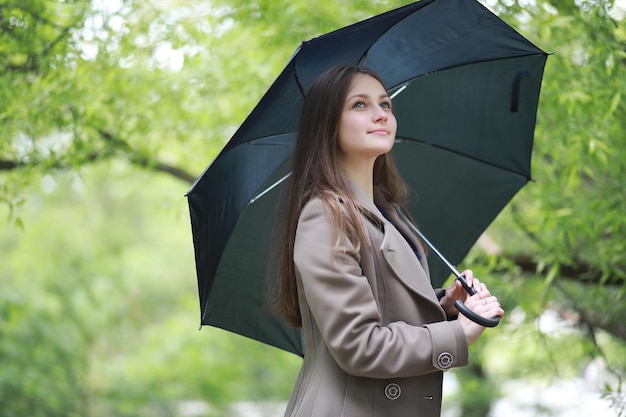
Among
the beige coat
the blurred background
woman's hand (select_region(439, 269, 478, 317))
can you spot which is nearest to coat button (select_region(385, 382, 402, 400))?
the beige coat

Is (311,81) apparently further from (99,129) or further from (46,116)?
(99,129)

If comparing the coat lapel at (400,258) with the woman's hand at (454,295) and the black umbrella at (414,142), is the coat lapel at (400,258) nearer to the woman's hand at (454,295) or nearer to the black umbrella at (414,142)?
the woman's hand at (454,295)

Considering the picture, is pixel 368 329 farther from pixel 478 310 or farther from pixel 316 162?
pixel 316 162

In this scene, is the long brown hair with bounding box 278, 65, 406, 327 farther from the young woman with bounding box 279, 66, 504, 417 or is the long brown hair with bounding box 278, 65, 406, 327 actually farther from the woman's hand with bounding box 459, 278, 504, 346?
the woman's hand with bounding box 459, 278, 504, 346

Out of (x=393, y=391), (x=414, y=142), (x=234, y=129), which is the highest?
(x=234, y=129)

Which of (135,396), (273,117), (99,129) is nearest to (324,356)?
(273,117)

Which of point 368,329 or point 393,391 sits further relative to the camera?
point 393,391

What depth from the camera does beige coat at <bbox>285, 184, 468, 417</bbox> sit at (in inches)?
63.4

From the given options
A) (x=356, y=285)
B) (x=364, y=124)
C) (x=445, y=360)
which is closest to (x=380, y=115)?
(x=364, y=124)

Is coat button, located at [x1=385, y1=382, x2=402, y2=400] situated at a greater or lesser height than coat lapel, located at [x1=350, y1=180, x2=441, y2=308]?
lesser

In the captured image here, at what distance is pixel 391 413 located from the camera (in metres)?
1.71

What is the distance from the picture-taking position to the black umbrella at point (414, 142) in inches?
80.0

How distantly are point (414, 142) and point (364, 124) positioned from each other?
74 centimetres

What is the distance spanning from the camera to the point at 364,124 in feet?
6.19
